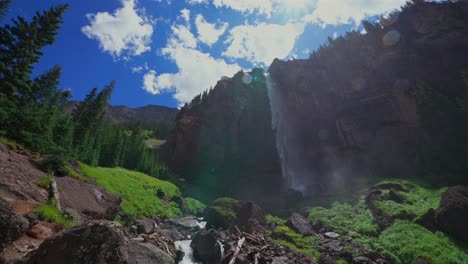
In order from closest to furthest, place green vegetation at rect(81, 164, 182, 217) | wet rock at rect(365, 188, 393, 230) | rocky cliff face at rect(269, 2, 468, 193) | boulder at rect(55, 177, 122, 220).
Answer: boulder at rect(55, 177, 122, 220) < wet rock at rect(365, 188, 393, 230) < green vegetation at rect(81, 164, 182, 217) < rocky cliff face at rect(269, 2, 468, 193)

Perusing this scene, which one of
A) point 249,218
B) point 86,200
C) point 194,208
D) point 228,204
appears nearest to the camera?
point 86,200

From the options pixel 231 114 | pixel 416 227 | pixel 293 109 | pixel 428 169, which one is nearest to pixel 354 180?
pixel 428 169

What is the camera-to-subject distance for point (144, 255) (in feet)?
33.9

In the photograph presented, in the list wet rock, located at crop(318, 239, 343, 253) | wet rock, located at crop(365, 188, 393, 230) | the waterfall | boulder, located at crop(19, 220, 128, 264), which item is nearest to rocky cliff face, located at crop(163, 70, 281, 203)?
the waterfall

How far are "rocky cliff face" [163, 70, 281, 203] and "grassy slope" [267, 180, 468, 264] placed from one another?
3133 centimetres

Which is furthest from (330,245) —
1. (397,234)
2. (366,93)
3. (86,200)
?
(366,93)

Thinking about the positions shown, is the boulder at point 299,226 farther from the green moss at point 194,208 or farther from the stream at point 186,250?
the green moss at point 194,208

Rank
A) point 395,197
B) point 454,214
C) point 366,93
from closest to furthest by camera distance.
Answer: point 454,214 < point 395,197 < point 366,93

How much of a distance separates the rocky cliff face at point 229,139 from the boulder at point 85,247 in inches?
2156

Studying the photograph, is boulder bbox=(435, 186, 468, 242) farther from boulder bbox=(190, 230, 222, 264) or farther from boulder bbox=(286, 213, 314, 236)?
boulder bbox=(190, 230, 222, 264)

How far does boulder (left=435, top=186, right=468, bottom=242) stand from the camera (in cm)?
1952

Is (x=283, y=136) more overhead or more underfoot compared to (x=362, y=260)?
more overhead

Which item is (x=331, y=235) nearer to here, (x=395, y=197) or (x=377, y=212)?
(x=377, y=212)

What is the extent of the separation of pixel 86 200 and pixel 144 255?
7917 millimetres
